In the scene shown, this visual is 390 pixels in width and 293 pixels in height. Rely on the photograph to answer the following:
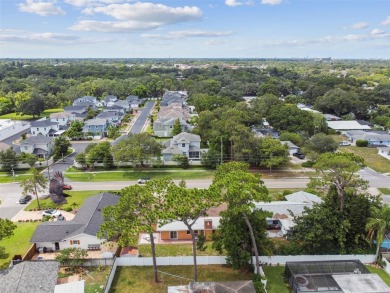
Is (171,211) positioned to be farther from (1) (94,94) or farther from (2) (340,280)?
(1) (94,94)

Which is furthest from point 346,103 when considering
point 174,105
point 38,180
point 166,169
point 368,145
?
point 38,180

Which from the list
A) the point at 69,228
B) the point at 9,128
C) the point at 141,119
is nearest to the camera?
the point at 69,228

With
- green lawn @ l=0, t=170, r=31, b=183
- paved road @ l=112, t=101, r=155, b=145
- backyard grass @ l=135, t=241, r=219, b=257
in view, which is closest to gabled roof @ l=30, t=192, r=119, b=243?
backyard grass @ l=135, t=241, r=219, b=257

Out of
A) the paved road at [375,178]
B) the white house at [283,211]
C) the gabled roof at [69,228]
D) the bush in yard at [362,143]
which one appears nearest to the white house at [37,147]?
the gabled roof at [69,228]

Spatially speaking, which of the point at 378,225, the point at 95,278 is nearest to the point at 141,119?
the point at 95,278

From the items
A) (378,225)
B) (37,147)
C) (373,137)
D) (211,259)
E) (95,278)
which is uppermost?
(378,225)

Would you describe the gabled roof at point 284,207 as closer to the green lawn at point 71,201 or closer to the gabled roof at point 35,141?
the green lawn at point 71,201

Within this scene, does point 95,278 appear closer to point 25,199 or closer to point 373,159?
point 25,199

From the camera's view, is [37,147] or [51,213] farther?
[37,147]
